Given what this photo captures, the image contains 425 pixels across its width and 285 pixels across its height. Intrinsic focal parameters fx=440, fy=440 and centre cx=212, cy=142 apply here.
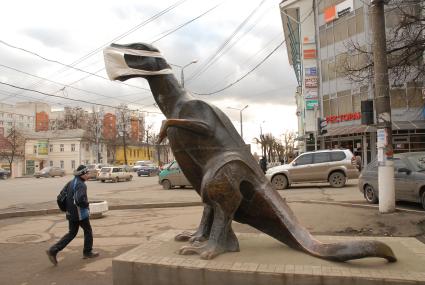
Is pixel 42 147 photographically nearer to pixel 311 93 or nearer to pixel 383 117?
pixel 311 93

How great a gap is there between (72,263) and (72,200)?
110cm

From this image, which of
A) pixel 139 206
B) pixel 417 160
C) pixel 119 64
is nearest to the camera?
pixel 119 64

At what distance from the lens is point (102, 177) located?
36125 mm

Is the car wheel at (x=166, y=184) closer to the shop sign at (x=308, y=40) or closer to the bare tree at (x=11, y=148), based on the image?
the shop sign at (x=308, y=40)

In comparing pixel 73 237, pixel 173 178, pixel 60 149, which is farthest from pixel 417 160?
pixel 60 149

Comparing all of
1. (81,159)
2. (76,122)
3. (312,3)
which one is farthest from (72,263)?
(76,122)

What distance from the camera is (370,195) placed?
13.9m

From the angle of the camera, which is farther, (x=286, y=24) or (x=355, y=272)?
(x=286, y=24)

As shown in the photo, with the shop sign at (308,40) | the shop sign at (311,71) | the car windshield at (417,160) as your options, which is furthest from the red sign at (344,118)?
the car windshield at (417,160)

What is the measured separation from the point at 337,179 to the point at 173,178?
29.3 ft

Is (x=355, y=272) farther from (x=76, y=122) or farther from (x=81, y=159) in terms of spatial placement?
(x=76, y=122)

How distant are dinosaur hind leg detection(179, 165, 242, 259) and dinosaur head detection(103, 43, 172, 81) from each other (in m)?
1.73

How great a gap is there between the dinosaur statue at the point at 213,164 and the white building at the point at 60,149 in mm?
70028

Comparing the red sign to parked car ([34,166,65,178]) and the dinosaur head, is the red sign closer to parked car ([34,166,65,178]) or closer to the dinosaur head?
the dinosaur head
